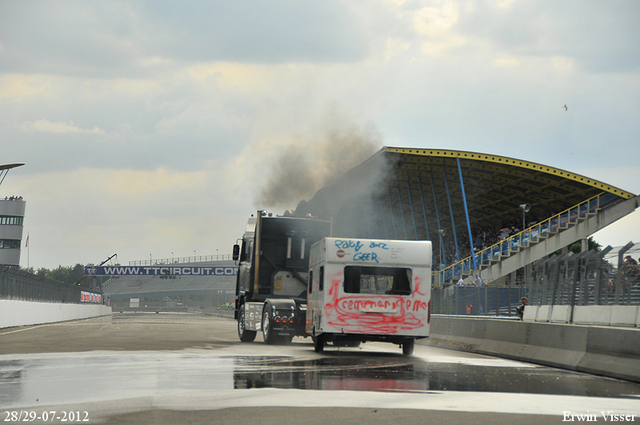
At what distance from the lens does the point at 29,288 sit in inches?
1677

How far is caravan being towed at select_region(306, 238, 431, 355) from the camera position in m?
18.0

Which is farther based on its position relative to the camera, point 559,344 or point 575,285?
point 575,285

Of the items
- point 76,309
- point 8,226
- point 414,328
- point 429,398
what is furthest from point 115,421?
point 8,226

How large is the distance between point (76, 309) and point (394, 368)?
5217 cm

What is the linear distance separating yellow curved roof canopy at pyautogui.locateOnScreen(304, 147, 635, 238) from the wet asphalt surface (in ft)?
71.6

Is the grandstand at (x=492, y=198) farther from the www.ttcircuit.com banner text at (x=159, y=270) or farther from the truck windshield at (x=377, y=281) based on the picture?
the www.ttcircuit.com banner text at (x=159, y=270)

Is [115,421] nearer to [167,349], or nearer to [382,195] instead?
[167,349]

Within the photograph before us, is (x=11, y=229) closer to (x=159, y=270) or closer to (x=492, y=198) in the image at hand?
(x=159, y=270)

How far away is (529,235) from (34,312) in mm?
30037

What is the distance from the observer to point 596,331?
14.8m

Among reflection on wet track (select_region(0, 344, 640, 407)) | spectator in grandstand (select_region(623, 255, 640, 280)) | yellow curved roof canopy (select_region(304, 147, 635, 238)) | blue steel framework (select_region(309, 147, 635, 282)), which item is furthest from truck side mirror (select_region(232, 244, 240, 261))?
blue steel framework (select_region(309, 147, 635, 282))

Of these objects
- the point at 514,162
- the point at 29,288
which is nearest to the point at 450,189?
the point at 514,162

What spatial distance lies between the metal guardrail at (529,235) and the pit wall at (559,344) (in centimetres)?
2856
